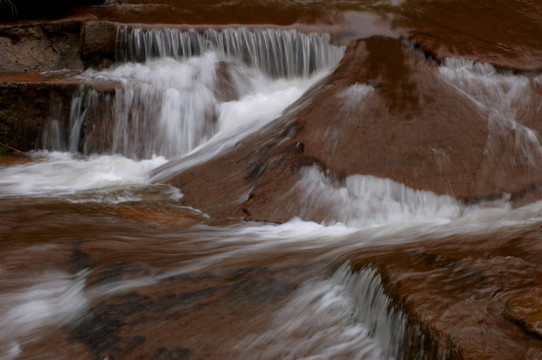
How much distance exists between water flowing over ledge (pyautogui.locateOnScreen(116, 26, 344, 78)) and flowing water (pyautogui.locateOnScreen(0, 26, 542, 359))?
0.02m

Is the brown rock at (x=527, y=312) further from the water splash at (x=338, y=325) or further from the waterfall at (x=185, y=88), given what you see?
the waterfall at (x=185, y=88)

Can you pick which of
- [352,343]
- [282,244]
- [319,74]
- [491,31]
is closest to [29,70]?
[319,74]

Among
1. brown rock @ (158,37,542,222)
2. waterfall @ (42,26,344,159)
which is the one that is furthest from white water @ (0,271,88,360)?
Answer: waterfall @ (42,26,344,159)

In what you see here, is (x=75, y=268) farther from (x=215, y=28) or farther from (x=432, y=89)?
(x=215, y=28)

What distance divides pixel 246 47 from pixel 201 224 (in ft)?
11.7

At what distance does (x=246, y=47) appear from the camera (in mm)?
7688

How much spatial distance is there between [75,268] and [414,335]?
218 centimetres

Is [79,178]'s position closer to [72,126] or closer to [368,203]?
[72,126]

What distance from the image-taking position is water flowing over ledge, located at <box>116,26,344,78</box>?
7.61 m

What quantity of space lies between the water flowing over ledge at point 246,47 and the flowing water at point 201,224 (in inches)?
0.7

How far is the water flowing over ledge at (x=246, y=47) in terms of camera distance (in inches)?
300

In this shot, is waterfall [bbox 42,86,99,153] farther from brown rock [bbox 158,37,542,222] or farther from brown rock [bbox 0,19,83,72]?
brown rock [bbox 158,37,542,222]

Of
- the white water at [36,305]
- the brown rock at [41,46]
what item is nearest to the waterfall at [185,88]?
the brown rock at [41,46]

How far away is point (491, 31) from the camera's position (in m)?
7.25
